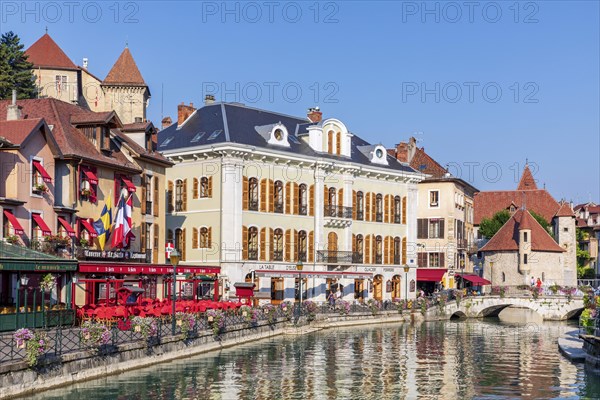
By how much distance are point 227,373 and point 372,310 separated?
93.4 feet

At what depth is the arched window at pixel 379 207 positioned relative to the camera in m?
70.2

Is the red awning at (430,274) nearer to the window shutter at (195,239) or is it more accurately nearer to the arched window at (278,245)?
the arched window at (278,245)

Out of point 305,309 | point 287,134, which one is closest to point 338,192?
point 287,134

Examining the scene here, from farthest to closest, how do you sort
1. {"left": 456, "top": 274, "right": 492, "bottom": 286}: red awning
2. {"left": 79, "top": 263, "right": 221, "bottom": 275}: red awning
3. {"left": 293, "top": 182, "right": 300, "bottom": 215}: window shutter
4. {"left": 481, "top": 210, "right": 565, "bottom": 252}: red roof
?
1. {"left": 481, "top": 210, "right": 565, "bottom": 252}: red roof
2. {"left": 456, "top": 274, "right": 492, "bottom": 286}: red awning
3. {"left": 293, "top": 182, "right": 300, "bottom": 215}: window shutter
4. {"left": 79, "top": 263, "right": 221, "bottom": 275}: red awning

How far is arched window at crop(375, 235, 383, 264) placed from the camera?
7006 centimetres

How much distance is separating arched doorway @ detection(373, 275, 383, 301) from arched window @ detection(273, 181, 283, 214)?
1116cm

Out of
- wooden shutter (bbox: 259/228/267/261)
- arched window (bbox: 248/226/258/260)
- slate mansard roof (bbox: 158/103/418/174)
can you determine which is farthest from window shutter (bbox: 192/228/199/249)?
slate mansard roof (bbox: 158/103/418/174)

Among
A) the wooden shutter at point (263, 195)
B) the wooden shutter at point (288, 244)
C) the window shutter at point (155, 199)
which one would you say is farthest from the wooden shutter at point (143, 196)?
the wooden shutter at point (288, 244)

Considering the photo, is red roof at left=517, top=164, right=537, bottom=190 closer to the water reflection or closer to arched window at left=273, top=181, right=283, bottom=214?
arched window at left=273, top=181, right=283, bottom=214

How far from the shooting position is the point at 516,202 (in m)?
106

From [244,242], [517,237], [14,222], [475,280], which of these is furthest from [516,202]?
[14,222]

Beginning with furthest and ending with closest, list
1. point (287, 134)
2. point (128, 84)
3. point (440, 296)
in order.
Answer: point (128, 84), point (440, 296), point (287, 134)

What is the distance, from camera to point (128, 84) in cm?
8031

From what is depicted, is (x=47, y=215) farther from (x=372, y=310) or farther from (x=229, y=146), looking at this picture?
(x=372, y=310)
